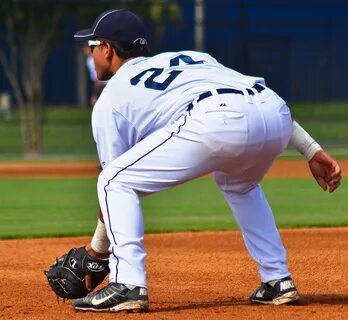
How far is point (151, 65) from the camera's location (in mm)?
4742

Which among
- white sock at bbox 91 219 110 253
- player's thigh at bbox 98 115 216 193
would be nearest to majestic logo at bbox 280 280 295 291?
player's thigh at bbox 98 115 216 193

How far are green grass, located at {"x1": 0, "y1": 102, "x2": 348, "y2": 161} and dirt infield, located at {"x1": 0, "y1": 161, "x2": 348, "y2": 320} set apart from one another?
11.2 meters

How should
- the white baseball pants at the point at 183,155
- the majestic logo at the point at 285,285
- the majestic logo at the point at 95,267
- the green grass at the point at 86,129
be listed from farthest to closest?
the green grass at the point at 86,129
the majestic logo at the point at 95,267
the majestic logo at the point at 285,285
the white baseball pants at the point at 183,155

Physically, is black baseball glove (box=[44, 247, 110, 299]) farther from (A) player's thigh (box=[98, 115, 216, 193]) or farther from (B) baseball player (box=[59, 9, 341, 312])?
(A) player's thigh (box=[98, 115, 216, 193])

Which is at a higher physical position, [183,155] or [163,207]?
[183,155]

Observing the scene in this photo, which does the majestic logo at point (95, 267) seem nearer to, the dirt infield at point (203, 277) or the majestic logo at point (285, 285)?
the dirt infield at point (203, 277)

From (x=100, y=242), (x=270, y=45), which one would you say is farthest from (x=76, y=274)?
(x=270, y=45)

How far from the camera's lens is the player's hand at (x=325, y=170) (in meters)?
4.94

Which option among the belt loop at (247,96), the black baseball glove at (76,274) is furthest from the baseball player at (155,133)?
the black baseball glove at (76,274)

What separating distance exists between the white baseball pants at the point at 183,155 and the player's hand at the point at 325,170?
1.03 feet

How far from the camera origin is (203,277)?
6211mm

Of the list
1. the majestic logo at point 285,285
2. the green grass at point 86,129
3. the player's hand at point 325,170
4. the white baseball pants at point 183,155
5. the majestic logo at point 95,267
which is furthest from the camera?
the green grass at point 86,129

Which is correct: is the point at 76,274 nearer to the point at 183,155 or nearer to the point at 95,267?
the point at 95,267

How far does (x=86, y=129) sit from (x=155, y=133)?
606 inches
